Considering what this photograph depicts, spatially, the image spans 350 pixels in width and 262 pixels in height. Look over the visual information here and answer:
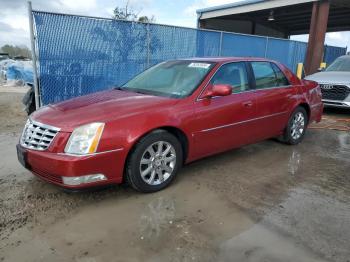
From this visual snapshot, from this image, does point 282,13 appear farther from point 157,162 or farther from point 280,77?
point 157,162

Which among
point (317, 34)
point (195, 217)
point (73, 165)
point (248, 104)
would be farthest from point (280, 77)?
point (317, 34)

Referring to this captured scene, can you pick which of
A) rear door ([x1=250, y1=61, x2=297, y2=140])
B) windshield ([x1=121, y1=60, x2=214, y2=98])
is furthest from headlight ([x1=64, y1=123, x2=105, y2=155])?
rear door ([x1=250, y1=61, x2=297, y2=140])

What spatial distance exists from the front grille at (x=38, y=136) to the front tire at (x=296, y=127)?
3.93 meters

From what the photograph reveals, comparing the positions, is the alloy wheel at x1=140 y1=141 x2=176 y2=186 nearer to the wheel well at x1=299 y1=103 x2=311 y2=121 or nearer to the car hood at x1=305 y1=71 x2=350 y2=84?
the wheel well at x1=299 y1=103 x2=311 y2=121

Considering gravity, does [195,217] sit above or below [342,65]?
below

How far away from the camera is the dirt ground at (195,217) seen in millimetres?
2697

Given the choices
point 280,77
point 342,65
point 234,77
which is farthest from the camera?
point 342,65

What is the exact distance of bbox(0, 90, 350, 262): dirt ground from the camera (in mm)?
2697

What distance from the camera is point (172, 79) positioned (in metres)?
4.52

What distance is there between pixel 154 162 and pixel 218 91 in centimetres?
119

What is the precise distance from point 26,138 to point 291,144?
4.36m

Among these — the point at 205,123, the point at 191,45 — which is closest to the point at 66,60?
the point at 191,45

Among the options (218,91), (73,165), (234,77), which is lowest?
(73,165)

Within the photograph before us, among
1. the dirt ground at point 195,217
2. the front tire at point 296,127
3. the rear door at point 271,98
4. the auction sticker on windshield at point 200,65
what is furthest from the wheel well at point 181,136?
the front tire at point 296,127
